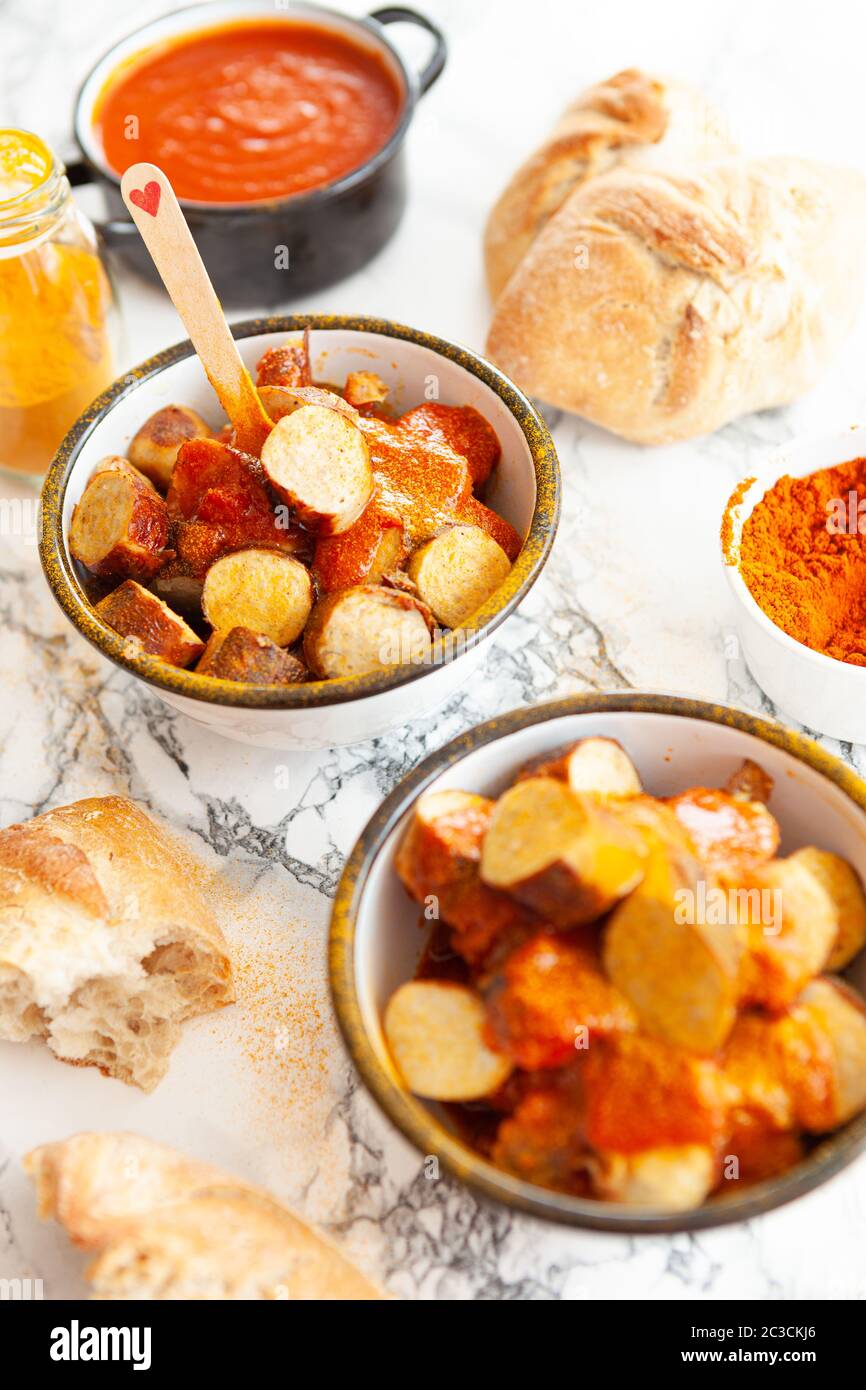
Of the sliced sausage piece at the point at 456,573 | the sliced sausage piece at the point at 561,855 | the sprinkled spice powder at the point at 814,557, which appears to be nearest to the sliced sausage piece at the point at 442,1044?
the sliced sausage piece at the point at 561,855

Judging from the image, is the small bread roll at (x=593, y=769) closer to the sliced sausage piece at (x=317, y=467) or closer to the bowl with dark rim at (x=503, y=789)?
the bowl with dark rim at (x=503, y=789)

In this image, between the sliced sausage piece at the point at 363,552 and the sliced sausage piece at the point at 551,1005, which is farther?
the sliced sausage piece at the point at 363,552

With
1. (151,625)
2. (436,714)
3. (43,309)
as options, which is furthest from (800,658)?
(43,309)

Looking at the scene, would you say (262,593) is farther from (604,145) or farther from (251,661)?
(604,145)

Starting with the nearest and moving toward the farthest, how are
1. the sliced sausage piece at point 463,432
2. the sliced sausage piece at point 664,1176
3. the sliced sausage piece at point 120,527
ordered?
the sliced sausage piece at point 664,1176 → the sliced sausage piece at point 120,527 → the sliced sausage piece at point 463,432

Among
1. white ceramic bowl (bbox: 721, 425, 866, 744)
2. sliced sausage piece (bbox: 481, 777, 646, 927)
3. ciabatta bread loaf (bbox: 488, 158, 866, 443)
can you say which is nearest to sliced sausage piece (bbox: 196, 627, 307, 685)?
sliced sausage piece (bbox: 481, 777, 646, 927)

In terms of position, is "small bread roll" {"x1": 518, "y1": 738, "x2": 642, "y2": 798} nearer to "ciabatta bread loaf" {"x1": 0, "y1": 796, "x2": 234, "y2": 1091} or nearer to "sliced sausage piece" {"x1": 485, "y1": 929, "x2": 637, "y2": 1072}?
"sliced sausage piece" {"x1": 485, "y1": 929, "x2": 637, "y2": 1072}
